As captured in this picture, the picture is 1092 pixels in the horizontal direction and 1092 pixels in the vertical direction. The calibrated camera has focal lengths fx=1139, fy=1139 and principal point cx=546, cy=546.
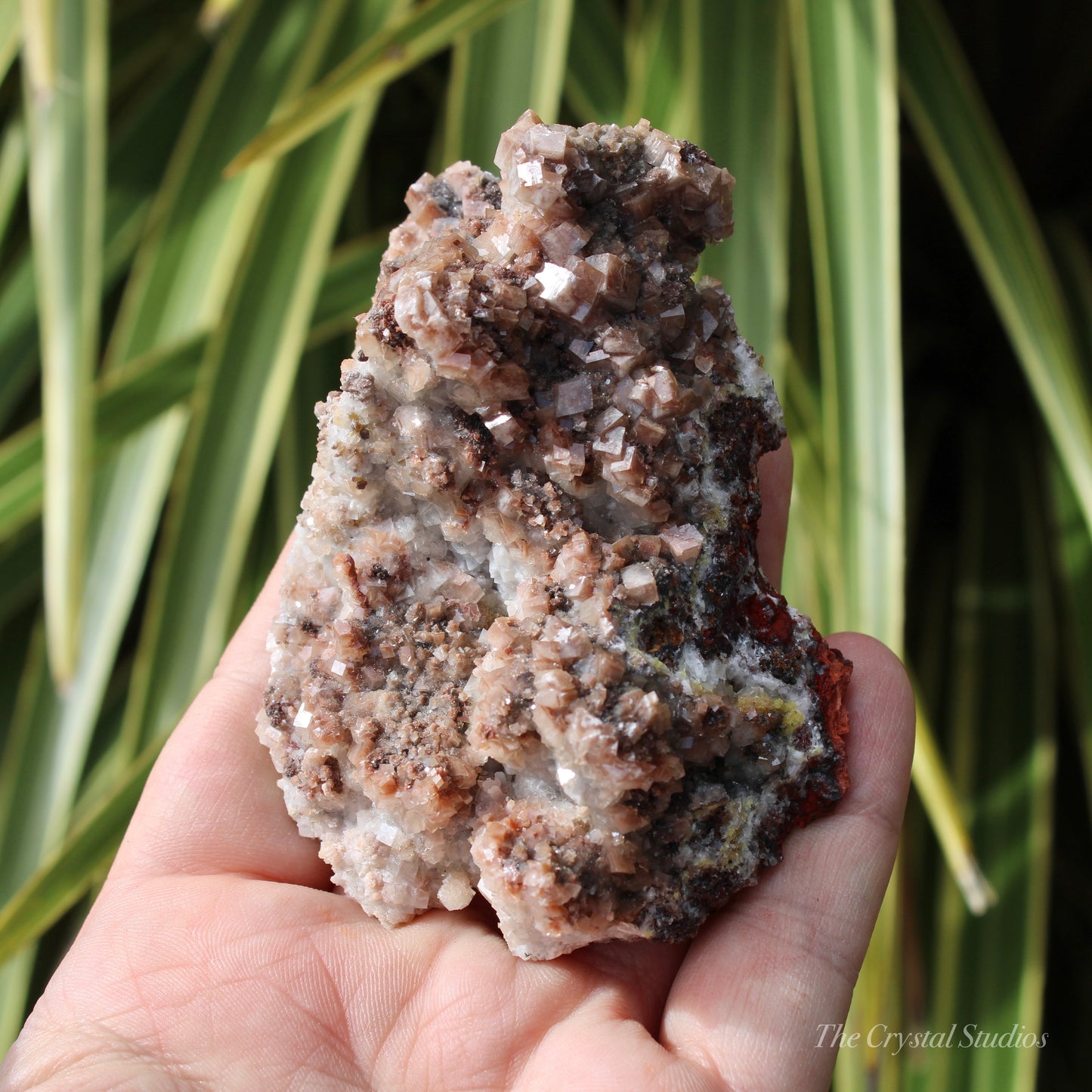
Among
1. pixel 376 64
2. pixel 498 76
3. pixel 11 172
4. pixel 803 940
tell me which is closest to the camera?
pixel 803 940

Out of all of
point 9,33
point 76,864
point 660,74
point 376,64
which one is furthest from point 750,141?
point 76,864

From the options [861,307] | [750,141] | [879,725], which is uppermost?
[750,141]

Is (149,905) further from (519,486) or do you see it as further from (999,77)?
(999,77)

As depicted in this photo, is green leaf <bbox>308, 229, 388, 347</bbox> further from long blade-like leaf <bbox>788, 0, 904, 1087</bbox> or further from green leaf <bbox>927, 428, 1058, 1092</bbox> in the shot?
green leaf <bbox>927, 428, 1058, 1092</bbox>

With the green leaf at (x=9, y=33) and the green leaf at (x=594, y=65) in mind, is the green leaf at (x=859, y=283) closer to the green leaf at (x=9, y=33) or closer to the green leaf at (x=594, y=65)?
the green leaf at (x=594, y=65)

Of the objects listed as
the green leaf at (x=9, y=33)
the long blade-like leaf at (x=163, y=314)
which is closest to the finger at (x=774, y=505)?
the long blade-like leaf at (x=163, y=314)

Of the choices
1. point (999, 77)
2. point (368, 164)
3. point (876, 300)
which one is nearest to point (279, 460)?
point (368, 164)

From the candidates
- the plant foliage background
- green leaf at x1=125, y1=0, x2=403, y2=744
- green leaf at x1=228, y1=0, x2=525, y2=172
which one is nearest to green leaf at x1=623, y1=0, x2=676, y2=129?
the plant foliage background

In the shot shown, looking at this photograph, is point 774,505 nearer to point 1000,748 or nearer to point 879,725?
point 879,725
